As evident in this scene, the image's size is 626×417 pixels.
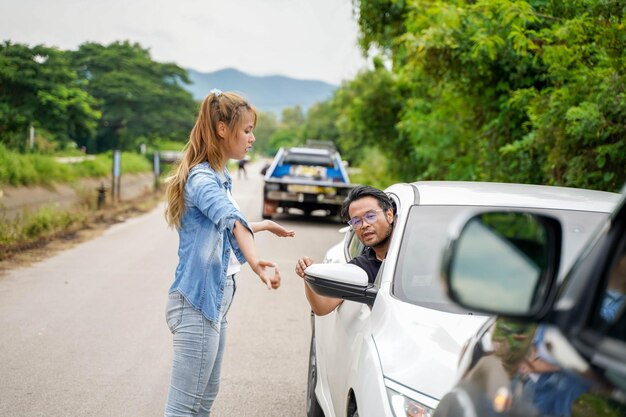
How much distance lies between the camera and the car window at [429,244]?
3.60 metres

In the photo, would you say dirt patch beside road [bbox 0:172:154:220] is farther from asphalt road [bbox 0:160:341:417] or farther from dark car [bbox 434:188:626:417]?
dark car [bbox 434:188:626:417]

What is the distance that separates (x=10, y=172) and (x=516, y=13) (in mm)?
15301

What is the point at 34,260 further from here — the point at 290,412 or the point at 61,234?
the point at 290,412

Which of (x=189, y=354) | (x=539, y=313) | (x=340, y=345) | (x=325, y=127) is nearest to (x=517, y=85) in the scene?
(x=340, y=345)

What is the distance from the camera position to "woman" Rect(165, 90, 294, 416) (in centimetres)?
354

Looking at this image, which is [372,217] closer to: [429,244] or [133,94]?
[429,244]

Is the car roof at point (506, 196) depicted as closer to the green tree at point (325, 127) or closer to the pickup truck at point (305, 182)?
the pickup truck at point (305, 182)

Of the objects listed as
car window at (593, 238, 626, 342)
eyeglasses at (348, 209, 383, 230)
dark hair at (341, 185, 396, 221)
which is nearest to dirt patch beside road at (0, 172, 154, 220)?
dark hair at (341, 185, 396, 221)

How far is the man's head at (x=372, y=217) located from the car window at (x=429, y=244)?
10.5 inches

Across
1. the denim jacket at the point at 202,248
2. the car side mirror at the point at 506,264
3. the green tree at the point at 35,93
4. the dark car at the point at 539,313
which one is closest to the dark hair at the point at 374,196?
the denim jacket at the point at 202,248

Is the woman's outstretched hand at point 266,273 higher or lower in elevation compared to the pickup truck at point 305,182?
higher

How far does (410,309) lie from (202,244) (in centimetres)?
91

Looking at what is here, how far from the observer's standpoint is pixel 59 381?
606 centimetres

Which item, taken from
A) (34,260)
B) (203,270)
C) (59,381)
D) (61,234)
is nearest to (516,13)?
(59,381)
